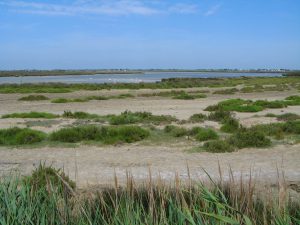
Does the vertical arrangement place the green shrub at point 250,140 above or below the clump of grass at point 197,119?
above

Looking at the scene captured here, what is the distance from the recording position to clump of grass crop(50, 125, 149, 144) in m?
14.8

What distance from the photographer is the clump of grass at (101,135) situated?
48.6 ft

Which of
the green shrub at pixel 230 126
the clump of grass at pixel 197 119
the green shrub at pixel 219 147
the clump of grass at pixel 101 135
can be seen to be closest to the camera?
the green shrub at pixel 219 147

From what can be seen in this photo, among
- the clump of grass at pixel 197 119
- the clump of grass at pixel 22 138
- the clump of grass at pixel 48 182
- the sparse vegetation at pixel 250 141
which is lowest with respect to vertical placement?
the clump of grass at pixel 197 119

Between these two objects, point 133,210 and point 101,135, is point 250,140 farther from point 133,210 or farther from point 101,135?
point 133,210

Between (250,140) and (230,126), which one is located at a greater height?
(250,140)

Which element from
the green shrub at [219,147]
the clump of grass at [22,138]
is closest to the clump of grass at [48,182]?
the green shrub at [219,147]

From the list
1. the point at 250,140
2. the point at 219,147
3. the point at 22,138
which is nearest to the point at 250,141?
the point at 250,140

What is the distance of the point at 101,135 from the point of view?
50.4 feet

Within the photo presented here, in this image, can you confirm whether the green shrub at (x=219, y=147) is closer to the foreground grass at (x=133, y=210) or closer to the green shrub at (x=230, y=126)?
the green shrub at (x=230, y=126)

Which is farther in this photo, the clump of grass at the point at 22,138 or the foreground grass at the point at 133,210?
the clump of grass at the point at 22,138

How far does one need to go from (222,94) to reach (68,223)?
129 ft

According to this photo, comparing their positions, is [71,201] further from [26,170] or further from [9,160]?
[9,160]

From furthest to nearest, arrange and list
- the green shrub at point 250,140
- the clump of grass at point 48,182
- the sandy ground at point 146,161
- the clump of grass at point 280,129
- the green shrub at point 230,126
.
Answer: the green shrub at point 230,126
the clump of grass at point 280,129
the green shrub at point 250,140
the sandy ground at point 146,161
the clump of grass at point 48,182
